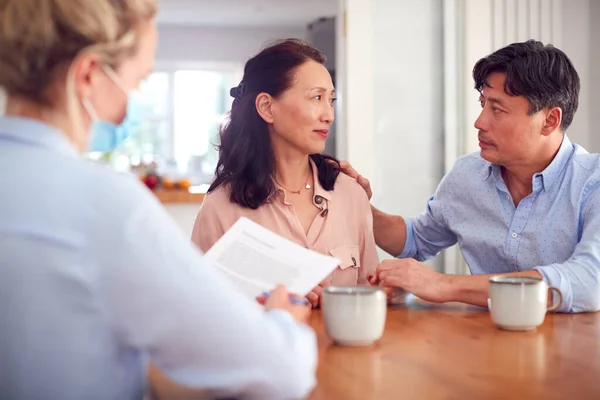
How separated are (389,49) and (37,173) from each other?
118 inches

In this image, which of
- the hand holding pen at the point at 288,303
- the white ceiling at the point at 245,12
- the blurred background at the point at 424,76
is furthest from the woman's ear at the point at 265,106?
the white ceiling at the point at 245,12

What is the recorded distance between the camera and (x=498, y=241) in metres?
2.07

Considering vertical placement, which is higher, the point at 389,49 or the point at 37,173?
the point at 389,49

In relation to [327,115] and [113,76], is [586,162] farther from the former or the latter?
[113,76]

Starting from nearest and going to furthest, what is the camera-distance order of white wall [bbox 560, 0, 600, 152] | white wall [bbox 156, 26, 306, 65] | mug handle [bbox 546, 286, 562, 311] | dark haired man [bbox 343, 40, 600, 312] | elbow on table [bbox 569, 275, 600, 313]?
mug handle [bbox 546, 286, 562, 311]
elbow on table [bbox 569, 275, 600, 313]
dark haired man [bbox 343, 40, 600, 312]
white wall [bbox 560, 0, 600, 152]
white wall [bbox 156, 26, 306, 65]

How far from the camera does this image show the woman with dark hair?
6.65 feet

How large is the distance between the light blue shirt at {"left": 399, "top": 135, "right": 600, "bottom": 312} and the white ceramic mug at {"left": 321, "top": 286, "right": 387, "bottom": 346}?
58 cm

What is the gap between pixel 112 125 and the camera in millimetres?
1005

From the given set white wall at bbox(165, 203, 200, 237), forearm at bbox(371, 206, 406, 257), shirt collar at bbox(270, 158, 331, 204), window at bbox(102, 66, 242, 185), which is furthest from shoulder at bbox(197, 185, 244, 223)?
window at bbox(102, 66, 242, 185)

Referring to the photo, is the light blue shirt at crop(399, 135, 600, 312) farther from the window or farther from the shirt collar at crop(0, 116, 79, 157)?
the window

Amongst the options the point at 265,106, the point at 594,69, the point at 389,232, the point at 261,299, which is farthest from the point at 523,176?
the point at 594,69

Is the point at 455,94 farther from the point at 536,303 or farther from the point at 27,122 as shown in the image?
the point at 27,122

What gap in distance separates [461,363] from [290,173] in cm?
103

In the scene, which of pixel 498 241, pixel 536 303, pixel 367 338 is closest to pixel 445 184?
pixel 498 241
